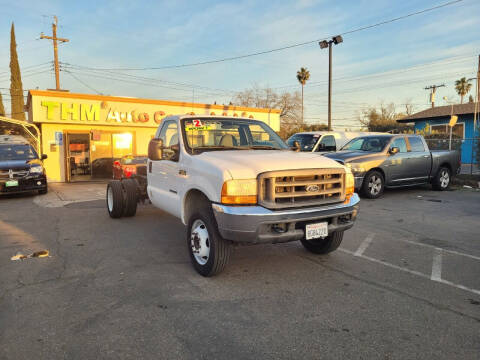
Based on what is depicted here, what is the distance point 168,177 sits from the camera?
5254mm

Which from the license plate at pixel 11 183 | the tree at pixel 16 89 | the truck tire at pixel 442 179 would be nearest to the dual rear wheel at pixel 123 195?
the license plate at pixel 11 183

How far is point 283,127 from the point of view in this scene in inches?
2099

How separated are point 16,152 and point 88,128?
6448 mm

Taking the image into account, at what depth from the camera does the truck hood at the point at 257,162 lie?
385cm

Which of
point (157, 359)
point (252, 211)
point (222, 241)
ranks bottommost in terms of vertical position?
point (157, 359)

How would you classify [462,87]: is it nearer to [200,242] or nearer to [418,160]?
[418,160]

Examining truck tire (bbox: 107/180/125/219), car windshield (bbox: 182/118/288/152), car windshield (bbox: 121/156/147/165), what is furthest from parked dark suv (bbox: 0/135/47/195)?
car windshield (bbox: 182/118/288/152)

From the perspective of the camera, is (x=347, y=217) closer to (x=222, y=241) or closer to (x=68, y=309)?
(x=222, y=241)

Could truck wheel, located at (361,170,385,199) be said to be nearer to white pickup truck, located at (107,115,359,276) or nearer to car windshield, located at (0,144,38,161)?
white pickup truck, located at (107,115,359,276)

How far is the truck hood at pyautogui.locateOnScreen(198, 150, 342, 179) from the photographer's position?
151 inches

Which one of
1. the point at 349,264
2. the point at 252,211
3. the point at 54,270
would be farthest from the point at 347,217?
the point at 54,270

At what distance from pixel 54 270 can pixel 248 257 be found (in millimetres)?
2478

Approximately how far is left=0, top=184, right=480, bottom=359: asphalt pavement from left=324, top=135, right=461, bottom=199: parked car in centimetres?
367

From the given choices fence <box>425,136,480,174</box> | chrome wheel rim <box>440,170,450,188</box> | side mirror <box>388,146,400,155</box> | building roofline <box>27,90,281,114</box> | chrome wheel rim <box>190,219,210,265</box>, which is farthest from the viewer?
building roofline <box>27,90,281,114</box>
